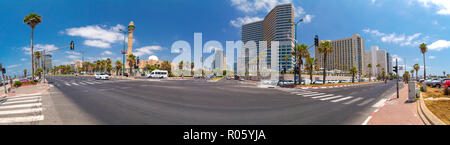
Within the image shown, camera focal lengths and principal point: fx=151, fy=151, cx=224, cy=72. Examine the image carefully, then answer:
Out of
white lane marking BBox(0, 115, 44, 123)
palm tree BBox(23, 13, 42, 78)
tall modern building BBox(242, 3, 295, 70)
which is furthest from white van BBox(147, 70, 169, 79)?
tall modern building BBox(242, 3, 295, 70)

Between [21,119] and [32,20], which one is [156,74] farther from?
[21,119]

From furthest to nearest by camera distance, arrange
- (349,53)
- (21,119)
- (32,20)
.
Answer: (349,53) < (32,20) < (21,119)

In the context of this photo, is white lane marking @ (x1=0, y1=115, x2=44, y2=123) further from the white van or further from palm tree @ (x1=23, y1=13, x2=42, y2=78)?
the white van

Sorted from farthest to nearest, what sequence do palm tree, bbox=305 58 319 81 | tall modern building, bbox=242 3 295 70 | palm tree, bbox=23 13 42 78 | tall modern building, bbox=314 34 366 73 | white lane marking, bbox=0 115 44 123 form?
tall modern building, bbox=314 34 366 73 < tall modern building, bbox=242 3 295 70 < palm tree, bbox=305 58 319 81 < palm tree, bbox=23 13 42 78 < white lane marking, bbox=0 115 44 123

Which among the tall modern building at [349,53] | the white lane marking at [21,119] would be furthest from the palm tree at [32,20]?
the tall modern building at [349,53]

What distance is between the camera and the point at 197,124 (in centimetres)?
502

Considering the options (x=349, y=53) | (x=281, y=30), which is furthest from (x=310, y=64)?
(x=349, y=53)

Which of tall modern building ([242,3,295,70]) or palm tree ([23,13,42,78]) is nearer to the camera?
palm tree ([23,13,42,78])

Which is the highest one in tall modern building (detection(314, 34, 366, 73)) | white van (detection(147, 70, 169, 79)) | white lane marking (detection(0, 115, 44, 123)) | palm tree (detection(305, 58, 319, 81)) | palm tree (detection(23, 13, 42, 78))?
tall modern building (detection(314, 34, 366, 73))

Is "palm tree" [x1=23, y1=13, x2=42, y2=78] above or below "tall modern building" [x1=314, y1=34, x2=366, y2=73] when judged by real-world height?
below

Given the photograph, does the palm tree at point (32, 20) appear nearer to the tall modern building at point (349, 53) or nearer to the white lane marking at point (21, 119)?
the white lane marking at point (21, 119)

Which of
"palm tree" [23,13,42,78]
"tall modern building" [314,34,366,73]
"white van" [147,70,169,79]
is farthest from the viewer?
"tall modern building" [314,34,366,73]
